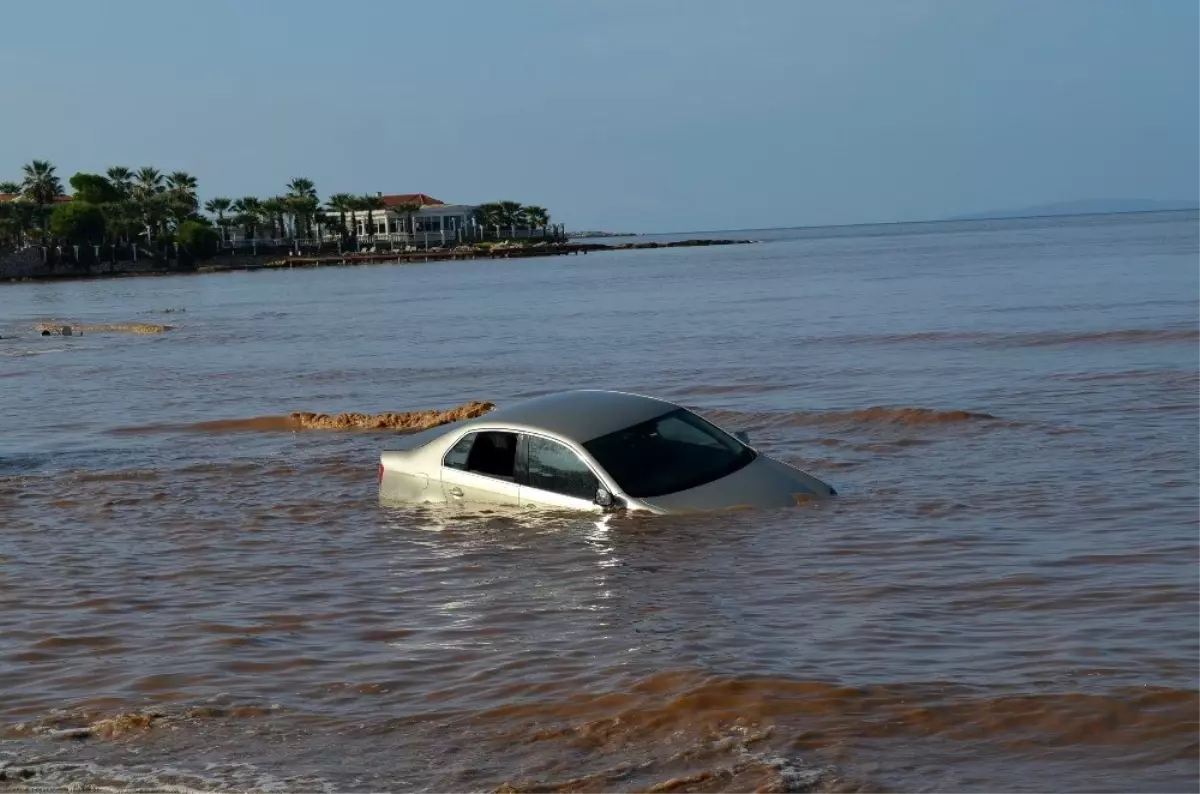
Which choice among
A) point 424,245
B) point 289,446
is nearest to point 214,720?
point 289,446

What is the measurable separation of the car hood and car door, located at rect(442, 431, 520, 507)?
127 centimetres

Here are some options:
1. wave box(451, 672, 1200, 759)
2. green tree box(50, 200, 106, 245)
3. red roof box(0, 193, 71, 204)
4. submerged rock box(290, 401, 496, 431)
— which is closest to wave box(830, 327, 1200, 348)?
submerged rock box(290, 401, 496, 431)

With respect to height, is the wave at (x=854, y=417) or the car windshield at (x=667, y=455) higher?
the car windshield at (x=667, y=455)

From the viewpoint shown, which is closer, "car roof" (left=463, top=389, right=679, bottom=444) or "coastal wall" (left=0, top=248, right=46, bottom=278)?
"car roof" (left=463, top=389, right=679, bottom=444)

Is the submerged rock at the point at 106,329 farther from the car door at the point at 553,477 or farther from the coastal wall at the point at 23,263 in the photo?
the coastal wall at the point at 23,263

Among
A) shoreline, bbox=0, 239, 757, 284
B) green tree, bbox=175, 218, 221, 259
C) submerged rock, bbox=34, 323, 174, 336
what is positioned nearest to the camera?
submerged rock, bbox=34, 323, 174, 336

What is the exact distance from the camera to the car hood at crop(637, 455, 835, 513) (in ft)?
36.2

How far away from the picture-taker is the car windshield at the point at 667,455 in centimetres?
1118

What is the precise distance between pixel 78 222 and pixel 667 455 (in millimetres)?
148352

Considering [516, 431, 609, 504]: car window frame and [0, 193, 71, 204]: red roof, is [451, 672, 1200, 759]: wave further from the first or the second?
[0, 193, 71, 204]: red roof

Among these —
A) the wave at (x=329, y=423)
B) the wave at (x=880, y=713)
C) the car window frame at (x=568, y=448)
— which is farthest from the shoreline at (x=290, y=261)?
the wave at (x=880, y=713)

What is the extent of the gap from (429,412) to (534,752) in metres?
13.7

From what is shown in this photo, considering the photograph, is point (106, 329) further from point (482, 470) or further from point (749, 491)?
point (749, 491)

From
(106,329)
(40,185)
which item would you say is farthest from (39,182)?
(106,329)
